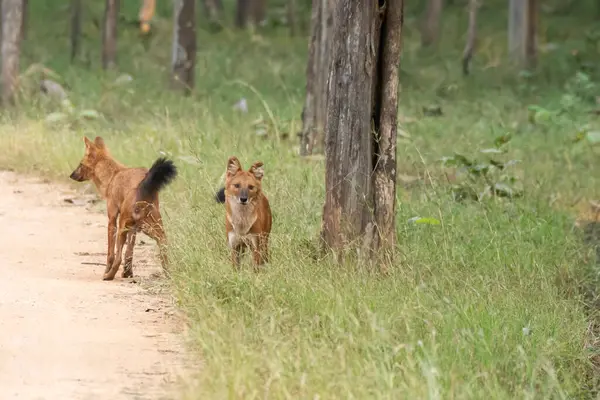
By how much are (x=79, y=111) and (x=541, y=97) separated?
10.6m

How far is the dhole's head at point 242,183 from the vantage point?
28.9 feet

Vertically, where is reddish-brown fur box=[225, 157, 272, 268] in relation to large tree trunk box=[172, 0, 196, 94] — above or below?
below

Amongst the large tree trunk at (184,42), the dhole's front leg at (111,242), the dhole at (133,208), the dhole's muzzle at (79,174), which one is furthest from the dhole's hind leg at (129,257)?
the large tree trunk at (184,42)

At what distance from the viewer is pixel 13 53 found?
19.6 meters

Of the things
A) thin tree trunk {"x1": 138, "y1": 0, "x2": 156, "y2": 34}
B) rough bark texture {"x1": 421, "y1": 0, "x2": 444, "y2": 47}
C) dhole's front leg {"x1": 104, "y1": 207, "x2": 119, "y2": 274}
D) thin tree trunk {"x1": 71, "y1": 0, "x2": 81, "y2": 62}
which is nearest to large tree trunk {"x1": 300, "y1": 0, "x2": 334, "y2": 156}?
dhole's front leg {"x1": 104, "y1": 207, "x2": 119, "y2": 274}

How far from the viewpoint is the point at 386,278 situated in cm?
841

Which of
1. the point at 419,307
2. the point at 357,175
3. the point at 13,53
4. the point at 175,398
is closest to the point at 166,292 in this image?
the point at 357,175

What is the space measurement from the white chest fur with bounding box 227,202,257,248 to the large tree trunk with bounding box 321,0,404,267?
1.89ft

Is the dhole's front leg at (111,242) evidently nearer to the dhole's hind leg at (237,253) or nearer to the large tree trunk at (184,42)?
the dhole's hind leg at (237,253)

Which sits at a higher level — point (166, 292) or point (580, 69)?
point (580, 69)

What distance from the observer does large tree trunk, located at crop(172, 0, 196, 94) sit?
77.9 ft

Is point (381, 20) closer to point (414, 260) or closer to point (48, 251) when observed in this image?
point (414, 260)

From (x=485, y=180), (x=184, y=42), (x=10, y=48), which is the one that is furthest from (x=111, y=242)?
(x=184, y=42)

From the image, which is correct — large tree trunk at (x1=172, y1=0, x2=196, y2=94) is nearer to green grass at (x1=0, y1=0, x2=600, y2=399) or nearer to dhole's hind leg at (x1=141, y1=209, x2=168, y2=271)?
green grass at (x1=0, y1=0, x2=600, y2=399)
